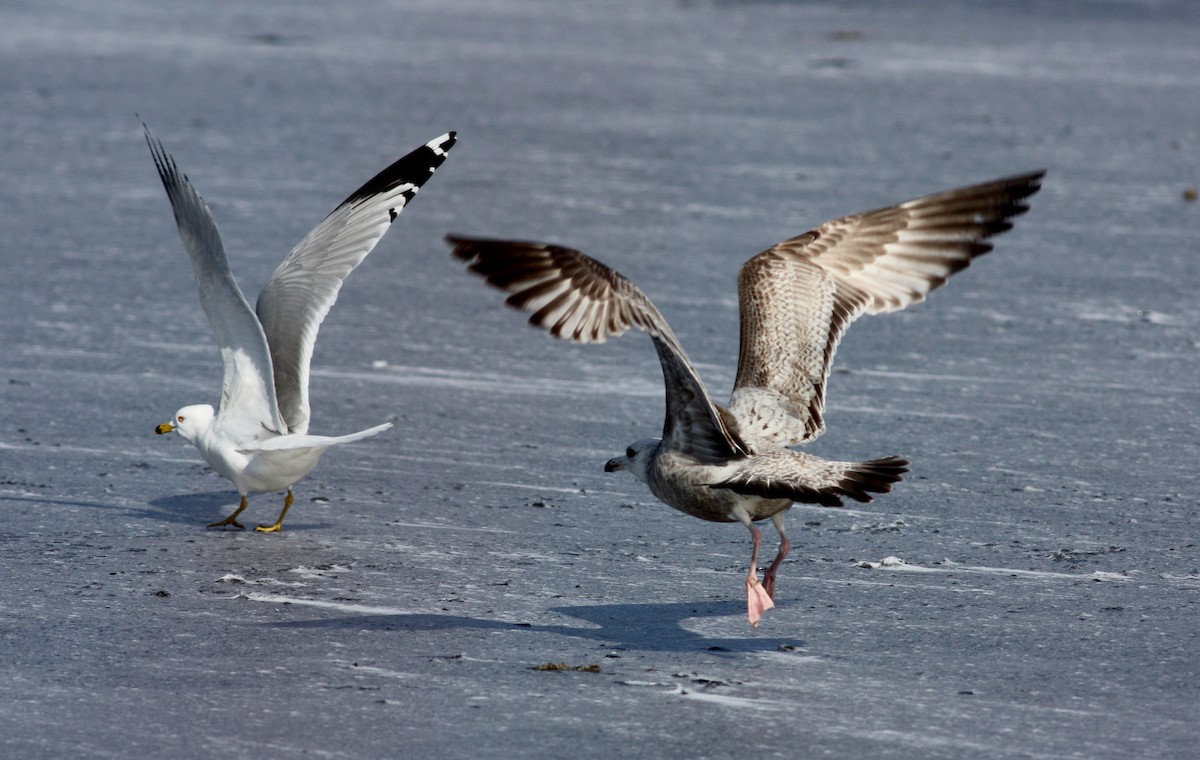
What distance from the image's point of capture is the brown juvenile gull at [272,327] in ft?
19.8

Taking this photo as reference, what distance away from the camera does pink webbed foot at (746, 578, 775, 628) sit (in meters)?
5.06

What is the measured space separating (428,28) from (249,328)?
17076mm

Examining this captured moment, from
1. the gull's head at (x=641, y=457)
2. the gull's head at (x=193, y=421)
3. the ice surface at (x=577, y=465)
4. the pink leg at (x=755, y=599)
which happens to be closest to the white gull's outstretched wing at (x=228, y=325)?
the gull's head at (x=193, y=421)

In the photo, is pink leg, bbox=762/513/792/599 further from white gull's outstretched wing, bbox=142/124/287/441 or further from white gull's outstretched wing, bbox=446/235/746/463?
white gull's outstretched wing, bbox=142/124/287/441

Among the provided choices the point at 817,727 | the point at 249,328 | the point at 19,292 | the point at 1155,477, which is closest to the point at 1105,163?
the point at 1155,477

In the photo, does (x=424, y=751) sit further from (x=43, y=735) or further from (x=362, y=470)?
(x=362, y=470)

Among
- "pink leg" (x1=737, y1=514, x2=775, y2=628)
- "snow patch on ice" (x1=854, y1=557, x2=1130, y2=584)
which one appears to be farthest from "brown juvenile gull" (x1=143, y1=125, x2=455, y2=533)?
"snow patch on ice" (x1=854, y1=557, x2=1130, y2=584)

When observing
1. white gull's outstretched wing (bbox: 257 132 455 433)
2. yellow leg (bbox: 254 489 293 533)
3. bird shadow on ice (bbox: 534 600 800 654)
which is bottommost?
yellow leg (bbox: 254 489 293 533)

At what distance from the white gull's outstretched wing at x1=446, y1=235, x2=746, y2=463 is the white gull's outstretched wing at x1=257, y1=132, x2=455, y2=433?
135 centimetres

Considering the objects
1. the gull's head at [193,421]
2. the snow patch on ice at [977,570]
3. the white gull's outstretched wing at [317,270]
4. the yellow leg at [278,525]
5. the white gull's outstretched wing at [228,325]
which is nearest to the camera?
the snow patch on ice at [977,570]

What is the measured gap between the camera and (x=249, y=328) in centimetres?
611

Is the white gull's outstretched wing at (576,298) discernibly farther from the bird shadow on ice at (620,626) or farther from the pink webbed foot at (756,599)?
the bird shadow on ice at (620,626)

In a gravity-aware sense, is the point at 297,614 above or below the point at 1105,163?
below

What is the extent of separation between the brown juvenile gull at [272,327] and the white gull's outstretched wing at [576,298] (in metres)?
0.85
